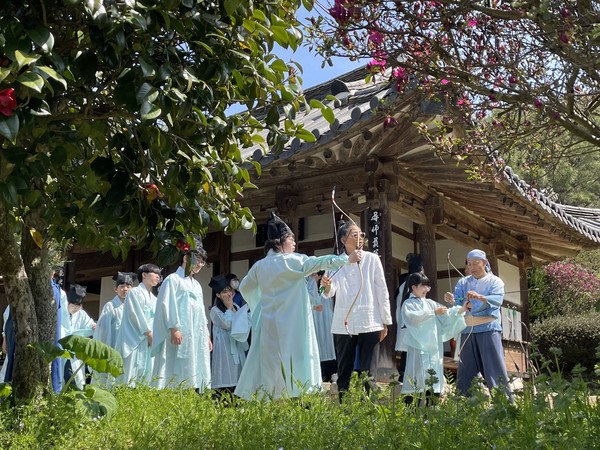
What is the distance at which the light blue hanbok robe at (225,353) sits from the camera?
30.1 ft

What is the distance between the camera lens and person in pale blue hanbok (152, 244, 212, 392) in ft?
25.3

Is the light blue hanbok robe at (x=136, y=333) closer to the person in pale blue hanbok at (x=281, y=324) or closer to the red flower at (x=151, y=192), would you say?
the person in pale blue hanbok at (x=281, y=324)

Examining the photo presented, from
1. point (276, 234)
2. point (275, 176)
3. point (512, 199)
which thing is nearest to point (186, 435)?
point (276, 234)

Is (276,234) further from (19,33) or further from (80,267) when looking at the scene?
(80,267)

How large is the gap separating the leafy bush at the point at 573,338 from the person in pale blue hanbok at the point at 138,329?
33.5 feet

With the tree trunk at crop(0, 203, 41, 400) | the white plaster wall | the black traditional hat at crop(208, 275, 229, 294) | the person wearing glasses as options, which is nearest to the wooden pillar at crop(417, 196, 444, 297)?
the black traditional hat at crop(208, 275, 229, 294)

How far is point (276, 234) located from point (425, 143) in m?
3.18

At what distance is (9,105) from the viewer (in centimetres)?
246

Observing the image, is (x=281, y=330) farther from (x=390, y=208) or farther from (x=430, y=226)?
(x=430, y=226)

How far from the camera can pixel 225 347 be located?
930cm

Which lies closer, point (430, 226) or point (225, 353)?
point (225, 353)

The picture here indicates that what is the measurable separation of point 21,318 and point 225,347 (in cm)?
480

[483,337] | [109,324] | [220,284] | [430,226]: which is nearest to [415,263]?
[483,337]

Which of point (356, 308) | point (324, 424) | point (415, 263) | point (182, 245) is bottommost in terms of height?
point (324, 424)
